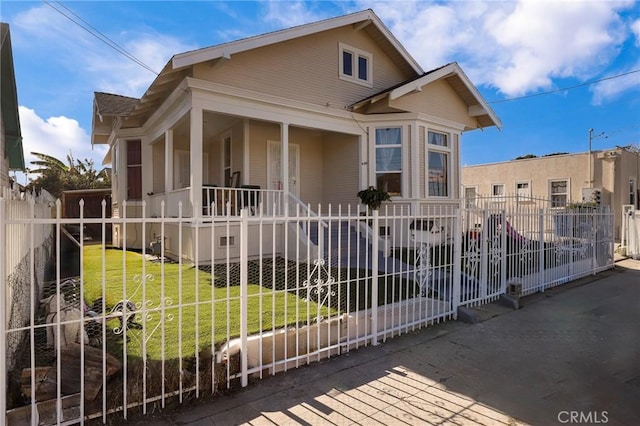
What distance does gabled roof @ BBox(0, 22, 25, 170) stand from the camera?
242 inches

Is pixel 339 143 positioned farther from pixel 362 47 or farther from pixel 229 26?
pixel 229 26

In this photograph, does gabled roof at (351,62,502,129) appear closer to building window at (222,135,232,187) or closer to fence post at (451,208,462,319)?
building window at (222,135,232,187)

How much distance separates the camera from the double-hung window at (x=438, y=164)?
11328mm

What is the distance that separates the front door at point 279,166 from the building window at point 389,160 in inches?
111

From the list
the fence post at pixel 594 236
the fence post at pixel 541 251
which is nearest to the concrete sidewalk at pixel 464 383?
the fence post at pixel 541 251

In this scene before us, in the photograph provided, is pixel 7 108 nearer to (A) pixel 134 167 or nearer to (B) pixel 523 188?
(A) pixel 134 167

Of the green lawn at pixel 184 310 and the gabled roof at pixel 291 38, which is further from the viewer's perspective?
the gabled roof at pixel 291 38

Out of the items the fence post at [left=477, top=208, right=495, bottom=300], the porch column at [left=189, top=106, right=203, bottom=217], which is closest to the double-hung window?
the fence post at [left=477, top=208, right=495, bottom=300]

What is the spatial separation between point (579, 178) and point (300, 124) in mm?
16095

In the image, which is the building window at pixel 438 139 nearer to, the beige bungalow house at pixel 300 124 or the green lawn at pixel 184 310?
the beige bungalow house at pixel 300 124

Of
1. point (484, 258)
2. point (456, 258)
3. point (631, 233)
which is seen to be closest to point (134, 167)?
point (456, 258)

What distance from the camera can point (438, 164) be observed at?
1159cm

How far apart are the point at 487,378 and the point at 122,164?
13092mm

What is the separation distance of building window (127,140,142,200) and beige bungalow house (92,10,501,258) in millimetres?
37
